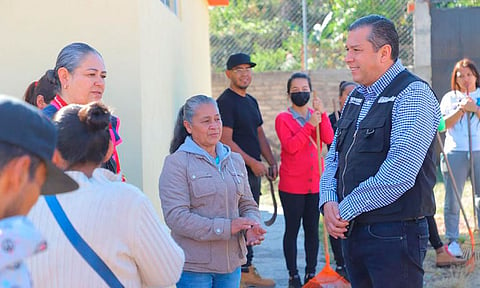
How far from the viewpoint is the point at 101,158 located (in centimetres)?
238

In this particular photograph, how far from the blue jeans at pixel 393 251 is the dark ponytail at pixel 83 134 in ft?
5.21

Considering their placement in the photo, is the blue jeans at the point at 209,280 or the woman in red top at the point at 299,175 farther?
the woman in red top at the point at 299,175

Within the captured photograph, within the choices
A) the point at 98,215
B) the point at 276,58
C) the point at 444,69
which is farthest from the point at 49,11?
the point at 276,58

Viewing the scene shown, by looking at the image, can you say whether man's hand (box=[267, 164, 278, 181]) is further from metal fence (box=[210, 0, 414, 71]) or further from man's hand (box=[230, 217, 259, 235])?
metal fence (box=[210, 0, 414, 71])

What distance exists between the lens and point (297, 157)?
20.3ft

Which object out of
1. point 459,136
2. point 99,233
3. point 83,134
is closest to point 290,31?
point 459,136

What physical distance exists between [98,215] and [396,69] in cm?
189

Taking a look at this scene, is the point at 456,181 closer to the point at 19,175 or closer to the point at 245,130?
the point at 245,130

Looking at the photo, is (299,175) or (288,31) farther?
(288,31)

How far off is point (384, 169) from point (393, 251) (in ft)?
1.30

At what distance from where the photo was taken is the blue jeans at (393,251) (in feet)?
11.2

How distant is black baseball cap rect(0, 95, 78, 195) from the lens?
1.50 m

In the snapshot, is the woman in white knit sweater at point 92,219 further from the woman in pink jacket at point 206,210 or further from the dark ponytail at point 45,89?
the dark ponytail at point 45,89

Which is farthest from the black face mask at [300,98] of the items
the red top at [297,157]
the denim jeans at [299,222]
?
the denim jeans at [299,222]
